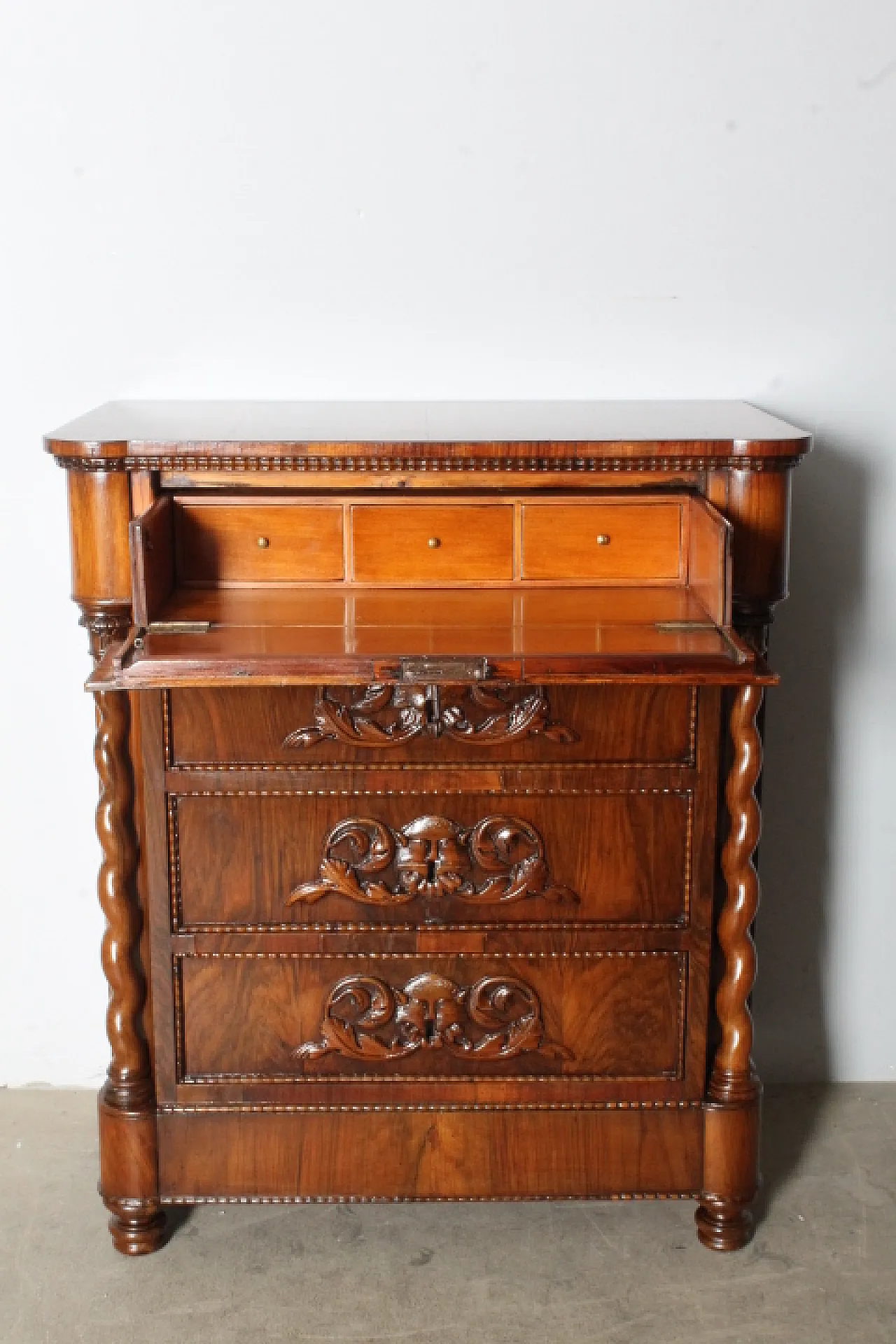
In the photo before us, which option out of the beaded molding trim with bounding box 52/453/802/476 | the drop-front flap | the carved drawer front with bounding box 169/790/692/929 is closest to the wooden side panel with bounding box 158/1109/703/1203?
the carved drawer front with bounding box 169/790/692/929

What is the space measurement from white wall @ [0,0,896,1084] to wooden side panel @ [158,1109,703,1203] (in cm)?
92

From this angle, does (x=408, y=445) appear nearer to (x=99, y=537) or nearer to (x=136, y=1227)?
(x=99, y=537)

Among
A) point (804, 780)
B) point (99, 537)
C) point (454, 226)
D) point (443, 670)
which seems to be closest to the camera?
point (443, 670)

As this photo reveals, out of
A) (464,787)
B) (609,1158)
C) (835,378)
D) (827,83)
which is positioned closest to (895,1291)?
(609,1158)

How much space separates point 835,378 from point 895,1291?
1.66m

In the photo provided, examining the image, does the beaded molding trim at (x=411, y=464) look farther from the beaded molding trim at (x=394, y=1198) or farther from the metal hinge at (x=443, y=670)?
the beaded molding trim at (x=394, y=1198)

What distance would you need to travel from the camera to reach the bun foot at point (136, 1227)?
8.56 feet

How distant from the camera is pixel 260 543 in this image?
2500 mm

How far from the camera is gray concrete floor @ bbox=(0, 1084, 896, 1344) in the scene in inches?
96.3

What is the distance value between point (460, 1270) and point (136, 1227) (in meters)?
0.56

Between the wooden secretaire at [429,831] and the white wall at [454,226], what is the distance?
1.20 feet

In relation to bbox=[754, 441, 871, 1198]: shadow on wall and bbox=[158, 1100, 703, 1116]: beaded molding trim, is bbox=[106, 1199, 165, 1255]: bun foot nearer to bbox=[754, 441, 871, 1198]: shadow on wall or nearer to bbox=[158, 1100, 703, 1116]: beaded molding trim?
bbox=[158, 1100, 703, 1116]: beaded molding trim

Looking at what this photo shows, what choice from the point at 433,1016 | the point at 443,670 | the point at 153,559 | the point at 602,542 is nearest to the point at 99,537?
the point at 153,559

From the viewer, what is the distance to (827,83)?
285 cm
